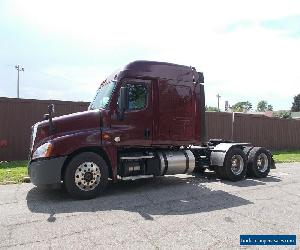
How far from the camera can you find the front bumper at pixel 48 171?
7.85 m

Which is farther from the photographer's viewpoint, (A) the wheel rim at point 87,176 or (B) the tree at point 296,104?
(B) the tree at point 296,104

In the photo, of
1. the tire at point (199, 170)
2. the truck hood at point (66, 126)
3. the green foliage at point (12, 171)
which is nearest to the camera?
the truck hood at point (66, 126)

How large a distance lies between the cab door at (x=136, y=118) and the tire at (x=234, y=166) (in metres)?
2.76

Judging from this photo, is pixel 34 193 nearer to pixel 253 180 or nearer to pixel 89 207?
pixel 89 207

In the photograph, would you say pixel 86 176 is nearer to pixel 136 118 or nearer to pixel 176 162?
pixel 136 118

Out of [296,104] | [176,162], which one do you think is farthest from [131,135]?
[296,104]

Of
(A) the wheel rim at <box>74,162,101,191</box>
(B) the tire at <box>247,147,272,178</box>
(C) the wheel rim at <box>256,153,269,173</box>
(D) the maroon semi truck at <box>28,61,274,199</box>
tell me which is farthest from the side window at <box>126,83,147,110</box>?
(C) the wheel rim at <box>256,153,269,173</box>

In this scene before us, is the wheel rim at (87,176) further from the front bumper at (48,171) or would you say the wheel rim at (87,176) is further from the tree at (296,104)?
the tree at (296,104)

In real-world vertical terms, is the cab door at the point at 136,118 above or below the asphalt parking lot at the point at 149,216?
above

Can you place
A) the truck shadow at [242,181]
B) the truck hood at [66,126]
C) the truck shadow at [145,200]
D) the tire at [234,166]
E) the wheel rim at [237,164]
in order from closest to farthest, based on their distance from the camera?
the truck shadow at [145,200]
the truck hood at [66,126]
the truck shadow at [242,181]
the tire at [234,166]
the wheel rim at [237,164]

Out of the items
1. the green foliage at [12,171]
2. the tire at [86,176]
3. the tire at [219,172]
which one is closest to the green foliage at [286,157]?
the tire at [219,172]

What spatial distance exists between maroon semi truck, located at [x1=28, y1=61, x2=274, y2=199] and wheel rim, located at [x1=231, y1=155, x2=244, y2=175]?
3 cm

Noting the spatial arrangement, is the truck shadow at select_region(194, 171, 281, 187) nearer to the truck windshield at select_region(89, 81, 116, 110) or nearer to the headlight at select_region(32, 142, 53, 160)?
the truck windshield at select_region(89, 81, 116, 110)

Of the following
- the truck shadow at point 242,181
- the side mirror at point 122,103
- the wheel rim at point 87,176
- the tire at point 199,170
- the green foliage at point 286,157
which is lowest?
the truck shadow at point 242,181
